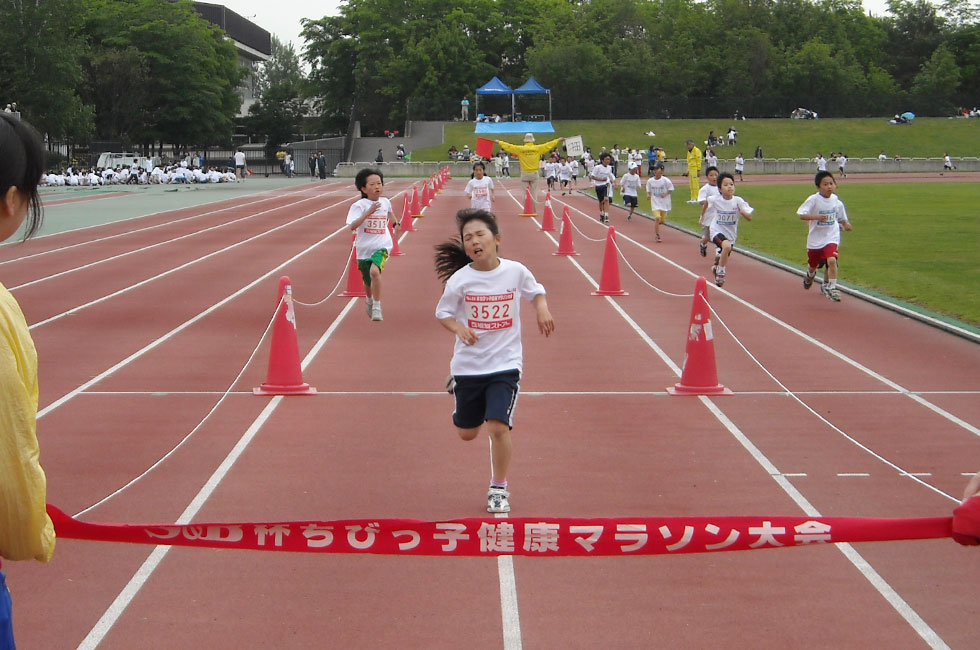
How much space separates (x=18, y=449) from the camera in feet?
7.62

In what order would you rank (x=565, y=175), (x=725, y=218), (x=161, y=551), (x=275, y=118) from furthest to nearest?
1. (x=275, y=118)
2. (x=565, y=175)
3. (x=725, y=218)
4. (x=161, y=551)

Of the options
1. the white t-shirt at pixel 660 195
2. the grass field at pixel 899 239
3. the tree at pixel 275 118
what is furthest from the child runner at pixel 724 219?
the tree at pixel 275 118

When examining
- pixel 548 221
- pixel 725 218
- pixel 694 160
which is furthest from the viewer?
pixel 694 160

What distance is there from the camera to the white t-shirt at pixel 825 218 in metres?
15.6

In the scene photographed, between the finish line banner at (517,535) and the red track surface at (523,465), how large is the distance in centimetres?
145

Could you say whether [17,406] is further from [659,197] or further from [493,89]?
[493,89]

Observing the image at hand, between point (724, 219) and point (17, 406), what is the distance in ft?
55.0

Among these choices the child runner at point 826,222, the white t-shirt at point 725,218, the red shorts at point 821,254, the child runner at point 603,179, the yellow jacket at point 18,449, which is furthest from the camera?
the child runner at point 603,179

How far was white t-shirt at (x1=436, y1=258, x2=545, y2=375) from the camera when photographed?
6.66 m

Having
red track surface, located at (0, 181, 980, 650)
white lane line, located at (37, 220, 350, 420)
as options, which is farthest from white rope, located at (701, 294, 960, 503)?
white lane line, located at (37, 220, 350, 420)

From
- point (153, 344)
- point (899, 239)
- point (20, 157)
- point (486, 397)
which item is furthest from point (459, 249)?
point (899, 239)

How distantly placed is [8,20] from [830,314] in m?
55.8

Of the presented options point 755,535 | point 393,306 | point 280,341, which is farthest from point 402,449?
point 393,306

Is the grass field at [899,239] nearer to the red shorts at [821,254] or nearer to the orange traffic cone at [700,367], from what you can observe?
the red shorts at [821,254]
